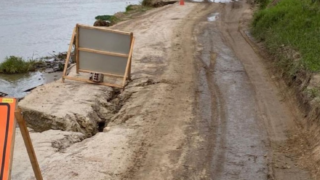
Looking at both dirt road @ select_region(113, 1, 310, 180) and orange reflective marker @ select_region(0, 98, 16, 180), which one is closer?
orange reflective marker @ select_region(0, 98, 16, 180)

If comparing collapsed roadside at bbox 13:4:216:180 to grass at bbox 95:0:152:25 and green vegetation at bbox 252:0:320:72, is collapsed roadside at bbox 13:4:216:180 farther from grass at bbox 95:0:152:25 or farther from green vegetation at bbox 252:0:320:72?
grass at bbox 95:0:152:25

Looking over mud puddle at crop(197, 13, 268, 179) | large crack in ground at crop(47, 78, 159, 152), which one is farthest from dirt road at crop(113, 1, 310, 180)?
large crack in ground at crop(47, 78, 159, 152)

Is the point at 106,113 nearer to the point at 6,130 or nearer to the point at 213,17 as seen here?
the point at 6,130

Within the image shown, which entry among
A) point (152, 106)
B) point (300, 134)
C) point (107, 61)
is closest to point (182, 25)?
point (107, 61)

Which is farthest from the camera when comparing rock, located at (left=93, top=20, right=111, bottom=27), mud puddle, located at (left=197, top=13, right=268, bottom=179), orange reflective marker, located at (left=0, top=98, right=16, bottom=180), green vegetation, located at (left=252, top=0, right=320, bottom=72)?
rock, located at (left=93, top=20, right=111, bottom=27)

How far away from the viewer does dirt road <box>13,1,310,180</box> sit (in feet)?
26.5

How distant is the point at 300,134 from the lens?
9.59 m

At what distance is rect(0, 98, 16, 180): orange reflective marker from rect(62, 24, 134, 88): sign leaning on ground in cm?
679

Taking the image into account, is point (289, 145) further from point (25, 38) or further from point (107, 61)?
point (25, 38)

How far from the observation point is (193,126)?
32.6 feet

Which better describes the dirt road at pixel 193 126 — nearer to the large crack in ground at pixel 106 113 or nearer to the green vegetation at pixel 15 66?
the large crack in ground at pixel 106 113

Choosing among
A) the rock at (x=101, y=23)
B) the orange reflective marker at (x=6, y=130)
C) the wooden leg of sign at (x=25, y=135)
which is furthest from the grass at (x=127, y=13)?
the orange reflective marker at (x=6, y=130)

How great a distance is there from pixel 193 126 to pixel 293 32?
7040 millimetres

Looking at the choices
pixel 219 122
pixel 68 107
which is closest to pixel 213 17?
pixel 68 107
